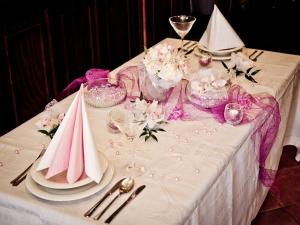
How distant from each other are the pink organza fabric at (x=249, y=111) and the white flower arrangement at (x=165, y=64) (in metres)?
0.13

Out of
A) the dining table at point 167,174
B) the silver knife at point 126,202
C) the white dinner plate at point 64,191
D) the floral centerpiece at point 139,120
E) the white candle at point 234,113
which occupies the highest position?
the floral centerpiece at point 139,120

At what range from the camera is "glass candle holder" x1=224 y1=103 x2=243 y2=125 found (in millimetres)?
1805

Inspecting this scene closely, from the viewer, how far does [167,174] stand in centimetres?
151

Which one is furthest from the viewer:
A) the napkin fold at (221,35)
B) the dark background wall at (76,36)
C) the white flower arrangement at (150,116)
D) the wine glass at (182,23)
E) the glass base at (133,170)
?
the dark background wall at (76,36)

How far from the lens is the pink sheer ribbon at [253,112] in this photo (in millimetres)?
1858

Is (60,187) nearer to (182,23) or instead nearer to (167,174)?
(167,174)

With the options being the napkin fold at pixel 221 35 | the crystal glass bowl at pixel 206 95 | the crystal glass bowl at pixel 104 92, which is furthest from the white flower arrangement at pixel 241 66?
the crystal glass bowl at pixel 104 92

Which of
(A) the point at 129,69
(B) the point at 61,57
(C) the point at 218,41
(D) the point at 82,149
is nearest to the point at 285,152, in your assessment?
(C) the point at 218,41

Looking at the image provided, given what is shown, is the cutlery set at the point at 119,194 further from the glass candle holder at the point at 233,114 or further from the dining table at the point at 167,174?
the glass candle holder at the point at 233,114

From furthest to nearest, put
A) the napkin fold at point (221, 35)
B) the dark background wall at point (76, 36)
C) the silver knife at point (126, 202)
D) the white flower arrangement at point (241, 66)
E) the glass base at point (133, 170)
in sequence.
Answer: the dark background wall at point (76, 36)
the napkin fold at point (221, 35)
the white flower arrangement at point (241, 66)
the glass base at point (133, 170)
the silver knife at point (126, 202)

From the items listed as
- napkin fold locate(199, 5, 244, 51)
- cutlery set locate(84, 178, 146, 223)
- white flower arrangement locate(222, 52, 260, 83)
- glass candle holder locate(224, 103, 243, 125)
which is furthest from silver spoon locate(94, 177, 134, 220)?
napkin fold locate(199, 5, 244, 51)

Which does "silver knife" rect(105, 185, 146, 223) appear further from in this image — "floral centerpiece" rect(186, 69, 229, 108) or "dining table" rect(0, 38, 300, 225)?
"floral centerpiece" rect(186, 69, 229, 108)

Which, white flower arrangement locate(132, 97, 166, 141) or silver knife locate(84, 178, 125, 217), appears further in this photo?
white flower arrangement locate(132, 97, 166, 141)

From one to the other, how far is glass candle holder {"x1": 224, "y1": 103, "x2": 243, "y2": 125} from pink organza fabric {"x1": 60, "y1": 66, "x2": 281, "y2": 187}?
2 cm
